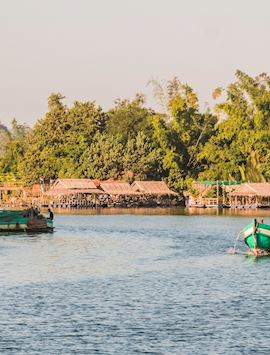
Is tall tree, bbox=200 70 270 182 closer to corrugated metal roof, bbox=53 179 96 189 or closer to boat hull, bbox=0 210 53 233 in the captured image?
corrugated metal roof, bbox=53 179 96 189

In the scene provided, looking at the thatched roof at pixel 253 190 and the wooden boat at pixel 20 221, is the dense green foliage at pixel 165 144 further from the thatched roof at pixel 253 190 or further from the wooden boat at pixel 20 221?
the wooden boat at pixel 20 221

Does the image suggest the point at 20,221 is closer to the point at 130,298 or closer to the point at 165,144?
the point at 130,298

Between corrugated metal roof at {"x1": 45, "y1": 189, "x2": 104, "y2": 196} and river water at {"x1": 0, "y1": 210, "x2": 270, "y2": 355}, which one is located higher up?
corrugated metal roof at {"x1": 45, "y1": 189, "x2": 104, "y2": 196}

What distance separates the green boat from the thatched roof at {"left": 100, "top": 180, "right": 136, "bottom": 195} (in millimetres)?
78625

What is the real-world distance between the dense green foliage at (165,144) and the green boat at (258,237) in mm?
79788

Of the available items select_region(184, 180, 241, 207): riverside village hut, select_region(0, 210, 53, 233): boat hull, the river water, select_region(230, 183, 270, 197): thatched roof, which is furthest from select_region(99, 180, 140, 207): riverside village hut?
the river water

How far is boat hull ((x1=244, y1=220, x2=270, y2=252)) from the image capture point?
173 ft

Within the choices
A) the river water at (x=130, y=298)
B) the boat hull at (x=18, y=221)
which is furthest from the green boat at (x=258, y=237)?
the boat hull at (x=18, y=221)

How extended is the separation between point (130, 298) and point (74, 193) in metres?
94.5

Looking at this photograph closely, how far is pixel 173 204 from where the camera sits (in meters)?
144

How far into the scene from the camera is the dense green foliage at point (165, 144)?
13662cm

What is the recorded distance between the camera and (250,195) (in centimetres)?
13138

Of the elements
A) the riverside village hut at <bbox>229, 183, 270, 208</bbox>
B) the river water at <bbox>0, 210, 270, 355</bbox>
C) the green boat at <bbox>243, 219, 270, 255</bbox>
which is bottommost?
the river water at <bbox>0, 210, 270, 355</bbox>

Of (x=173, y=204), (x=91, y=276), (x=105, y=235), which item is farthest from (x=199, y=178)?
(x=91, y=276)
